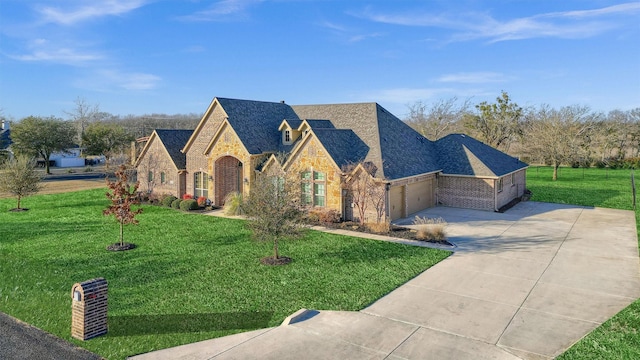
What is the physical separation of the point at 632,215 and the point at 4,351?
30431mm

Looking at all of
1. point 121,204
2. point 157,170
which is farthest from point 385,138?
point 157,170

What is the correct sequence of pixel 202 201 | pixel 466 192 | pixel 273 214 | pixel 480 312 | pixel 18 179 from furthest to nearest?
pixel 202 201
pixel 18 179
pixel 466 192
pixel 273 214
pixel 480 312

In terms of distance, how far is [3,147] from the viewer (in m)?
58.8

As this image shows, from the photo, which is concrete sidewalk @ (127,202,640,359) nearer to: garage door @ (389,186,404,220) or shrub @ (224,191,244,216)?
garage door @ (389,186,404,220)

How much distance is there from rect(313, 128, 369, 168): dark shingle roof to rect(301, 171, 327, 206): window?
1.42 metres

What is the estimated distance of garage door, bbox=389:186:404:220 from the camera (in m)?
22.9

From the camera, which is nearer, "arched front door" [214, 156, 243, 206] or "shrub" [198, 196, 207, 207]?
"shrub" [198, 196, 207, 207]

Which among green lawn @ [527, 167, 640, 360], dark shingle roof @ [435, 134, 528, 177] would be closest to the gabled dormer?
dark shingle roof @ [435, 134, 528, 177]

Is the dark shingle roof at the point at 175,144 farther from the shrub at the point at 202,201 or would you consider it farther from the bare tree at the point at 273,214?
the bare tree at the point at 273,214

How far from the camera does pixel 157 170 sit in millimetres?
31875

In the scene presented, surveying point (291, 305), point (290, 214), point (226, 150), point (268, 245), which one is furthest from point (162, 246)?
point (226, 150)

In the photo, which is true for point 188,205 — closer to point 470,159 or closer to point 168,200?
point 168,200

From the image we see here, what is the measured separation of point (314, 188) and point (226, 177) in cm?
768

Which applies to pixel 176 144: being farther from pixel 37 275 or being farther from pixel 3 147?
pixel 3 147
